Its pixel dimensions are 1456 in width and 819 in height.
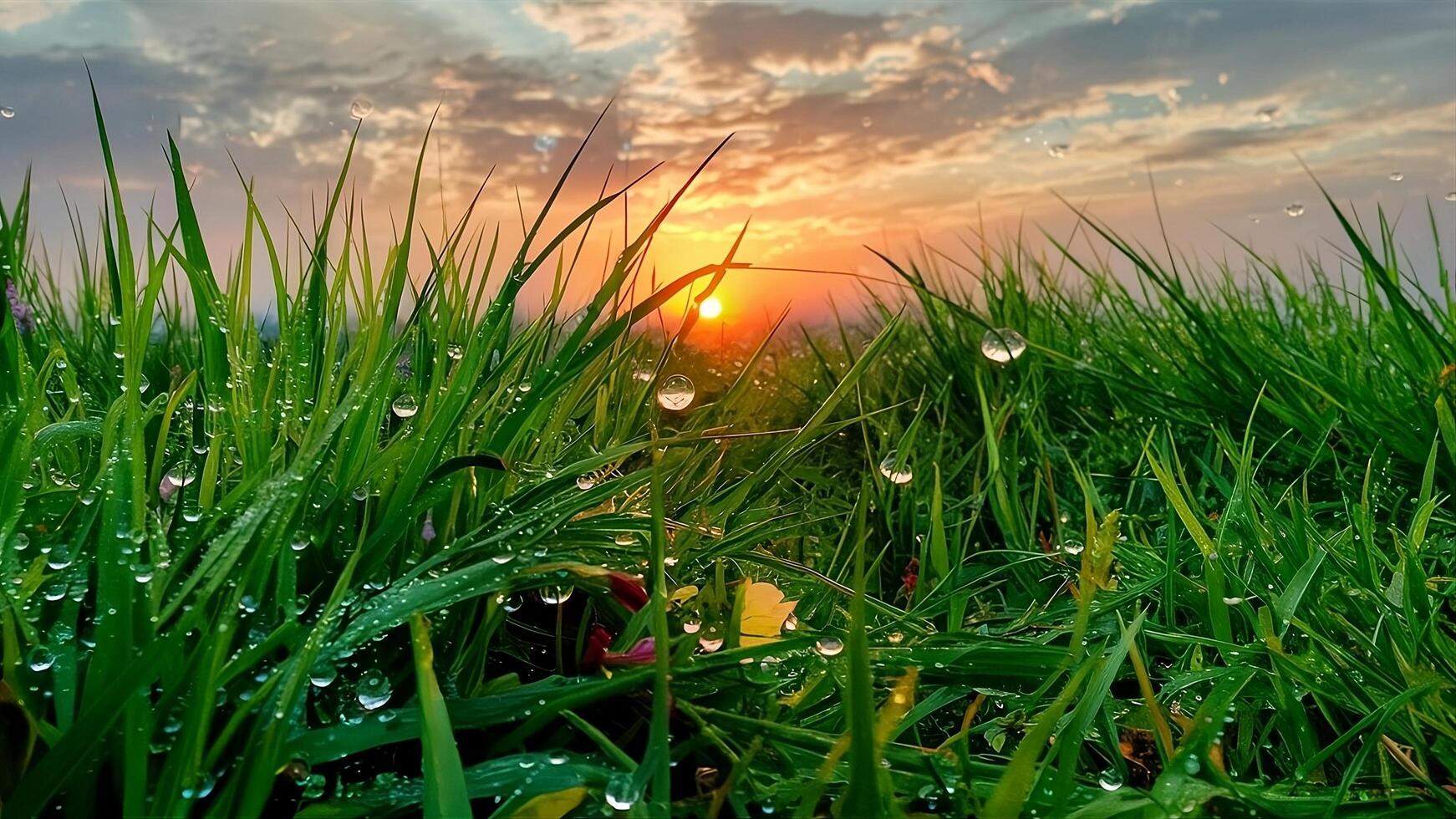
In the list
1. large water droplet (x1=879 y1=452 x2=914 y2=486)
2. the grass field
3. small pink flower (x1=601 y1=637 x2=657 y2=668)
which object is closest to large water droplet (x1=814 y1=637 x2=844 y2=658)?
the grass field

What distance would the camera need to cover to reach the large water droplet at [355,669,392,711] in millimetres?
917

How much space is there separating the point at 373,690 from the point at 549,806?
216 mm

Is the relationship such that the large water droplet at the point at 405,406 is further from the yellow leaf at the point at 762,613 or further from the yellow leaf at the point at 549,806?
the yellow leaf at the point at 549,806

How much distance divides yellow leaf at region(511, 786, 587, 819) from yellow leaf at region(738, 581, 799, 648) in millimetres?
343

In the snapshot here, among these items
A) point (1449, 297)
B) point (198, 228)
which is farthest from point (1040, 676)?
point (1449, 297)

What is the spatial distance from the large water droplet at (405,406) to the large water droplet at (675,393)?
13.4 inches

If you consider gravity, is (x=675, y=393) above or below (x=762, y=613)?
above

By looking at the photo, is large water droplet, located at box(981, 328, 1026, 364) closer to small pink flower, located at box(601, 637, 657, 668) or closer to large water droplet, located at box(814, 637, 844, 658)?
large water droplet, located at box(814, 637, 844, 658)

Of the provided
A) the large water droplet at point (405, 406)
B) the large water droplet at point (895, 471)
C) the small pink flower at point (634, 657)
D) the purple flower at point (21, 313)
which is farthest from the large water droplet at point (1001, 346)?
the purple flower at point (21, 313)

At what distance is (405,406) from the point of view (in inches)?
53.2

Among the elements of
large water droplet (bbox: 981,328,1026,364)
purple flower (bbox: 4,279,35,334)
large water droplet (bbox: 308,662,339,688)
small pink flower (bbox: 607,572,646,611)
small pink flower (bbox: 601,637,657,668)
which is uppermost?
purple flower (bbox: 4,279,35,334)

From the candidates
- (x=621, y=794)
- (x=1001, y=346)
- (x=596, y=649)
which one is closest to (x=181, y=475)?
(x=596, y=649)

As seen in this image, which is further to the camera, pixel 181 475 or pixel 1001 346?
pixel 1001 346

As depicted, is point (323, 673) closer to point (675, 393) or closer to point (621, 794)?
point (621, 794)
